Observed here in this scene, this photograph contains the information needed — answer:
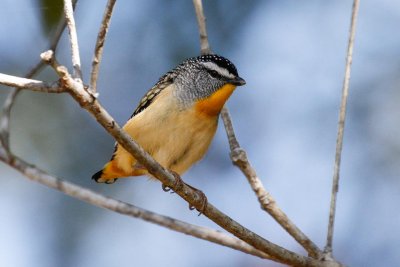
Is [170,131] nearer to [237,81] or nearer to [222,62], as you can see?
[237,81]

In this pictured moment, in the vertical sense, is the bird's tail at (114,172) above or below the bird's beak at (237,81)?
below

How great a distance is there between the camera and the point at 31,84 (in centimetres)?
284

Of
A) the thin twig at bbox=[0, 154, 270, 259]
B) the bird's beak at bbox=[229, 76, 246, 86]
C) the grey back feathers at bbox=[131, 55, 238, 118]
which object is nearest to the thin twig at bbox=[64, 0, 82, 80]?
the thin twig at bbox=[0, 154, 270, 259]

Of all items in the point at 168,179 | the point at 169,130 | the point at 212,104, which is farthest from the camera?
the point at 212,104

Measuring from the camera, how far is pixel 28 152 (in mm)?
6875

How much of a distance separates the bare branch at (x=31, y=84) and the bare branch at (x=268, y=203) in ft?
5.43

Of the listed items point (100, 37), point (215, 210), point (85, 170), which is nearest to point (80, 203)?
point (85, 170)

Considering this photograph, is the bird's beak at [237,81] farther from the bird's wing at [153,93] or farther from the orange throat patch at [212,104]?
the bird's wing at [153,93]

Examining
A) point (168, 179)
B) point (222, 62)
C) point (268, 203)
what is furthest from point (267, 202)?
point (222, 62)

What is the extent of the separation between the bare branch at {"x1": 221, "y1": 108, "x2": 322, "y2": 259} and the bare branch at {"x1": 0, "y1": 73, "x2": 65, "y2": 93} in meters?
1.66

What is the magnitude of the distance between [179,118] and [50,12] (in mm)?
1106

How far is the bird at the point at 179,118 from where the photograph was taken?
4945 mm

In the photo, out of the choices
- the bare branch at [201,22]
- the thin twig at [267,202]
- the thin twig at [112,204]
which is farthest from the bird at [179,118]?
the thin twig at [112,204]

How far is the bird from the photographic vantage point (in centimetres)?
495
